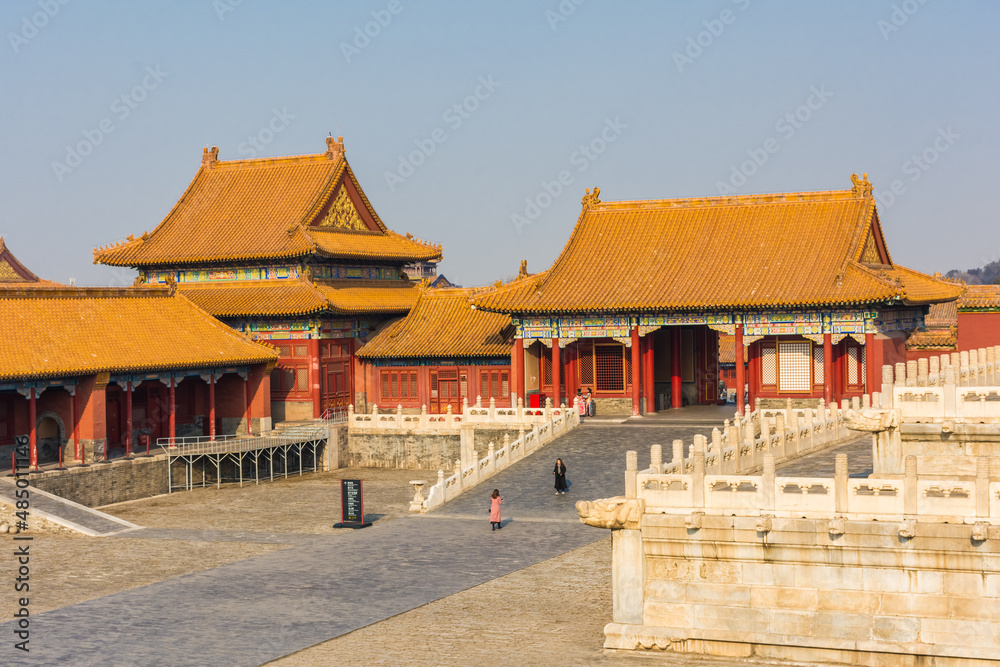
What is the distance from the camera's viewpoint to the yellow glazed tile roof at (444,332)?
5178cm

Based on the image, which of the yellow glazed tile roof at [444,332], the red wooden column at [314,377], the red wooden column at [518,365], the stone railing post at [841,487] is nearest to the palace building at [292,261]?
the red wooden column at [314,377]

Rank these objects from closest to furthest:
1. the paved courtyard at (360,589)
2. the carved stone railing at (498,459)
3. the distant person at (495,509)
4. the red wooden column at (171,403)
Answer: the paved courtyard at (360,589) < the distant person at (495,509) < the carved stone railing at (498,459) < the red wooden column at (171,403)

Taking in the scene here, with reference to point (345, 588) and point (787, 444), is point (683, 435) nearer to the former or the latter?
point (787, 444)

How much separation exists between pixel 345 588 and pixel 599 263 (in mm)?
26015

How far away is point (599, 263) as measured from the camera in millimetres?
50625

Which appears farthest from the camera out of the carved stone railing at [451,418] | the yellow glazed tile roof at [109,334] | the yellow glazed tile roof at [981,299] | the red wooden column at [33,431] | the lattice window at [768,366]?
the yellow glazed tile roof at [981,299]

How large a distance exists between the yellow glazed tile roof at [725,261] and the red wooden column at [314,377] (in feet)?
24.5

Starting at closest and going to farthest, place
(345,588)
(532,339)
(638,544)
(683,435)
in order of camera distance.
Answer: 1. (638,544)
2. (345,588)
3. (683,435)
4. (532,339)

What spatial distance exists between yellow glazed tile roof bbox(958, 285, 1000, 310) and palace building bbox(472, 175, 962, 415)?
158 inches

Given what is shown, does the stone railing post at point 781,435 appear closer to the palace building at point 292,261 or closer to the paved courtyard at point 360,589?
the paved courtyard at point 360,589

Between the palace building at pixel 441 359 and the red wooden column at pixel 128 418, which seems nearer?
the red wooden column at pixel 128 418

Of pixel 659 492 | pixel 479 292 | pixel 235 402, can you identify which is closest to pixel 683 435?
pixel 479 292

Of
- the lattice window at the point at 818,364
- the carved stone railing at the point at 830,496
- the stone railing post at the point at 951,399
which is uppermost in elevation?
the lattice window at the point at 818,364

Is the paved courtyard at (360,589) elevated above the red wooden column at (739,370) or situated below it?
below
